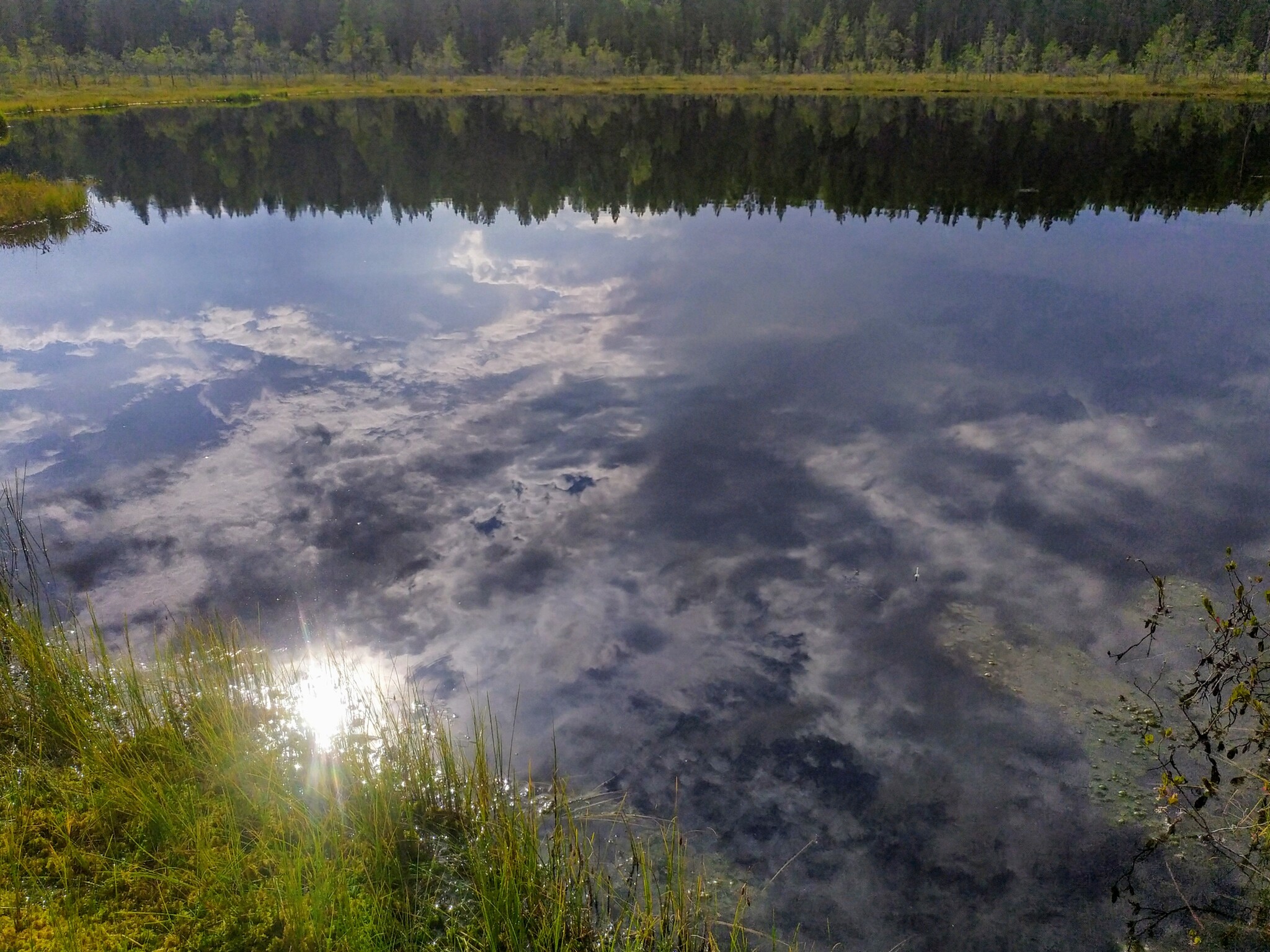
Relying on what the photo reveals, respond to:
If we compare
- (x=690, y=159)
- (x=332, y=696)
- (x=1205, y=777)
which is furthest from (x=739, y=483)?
(x=690, y=159)

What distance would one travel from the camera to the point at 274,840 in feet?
20.4

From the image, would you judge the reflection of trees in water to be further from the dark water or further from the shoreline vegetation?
the shoreline vegetation

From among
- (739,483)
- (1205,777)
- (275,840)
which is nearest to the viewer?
(275,840)

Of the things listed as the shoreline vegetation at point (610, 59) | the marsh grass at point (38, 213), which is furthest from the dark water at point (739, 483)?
the shoreline vegetation at point (610, 59)

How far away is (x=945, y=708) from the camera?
28.7 ft

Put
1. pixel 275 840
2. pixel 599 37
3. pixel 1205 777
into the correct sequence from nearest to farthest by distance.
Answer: pixel 275 840, pixel 1205 777, pixel 599 37

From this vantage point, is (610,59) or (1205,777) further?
(610,59)

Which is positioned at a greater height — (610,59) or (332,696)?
(610,59)

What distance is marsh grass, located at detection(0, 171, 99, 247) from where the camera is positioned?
30.7m

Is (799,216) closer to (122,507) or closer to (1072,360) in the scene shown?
(1072,360)

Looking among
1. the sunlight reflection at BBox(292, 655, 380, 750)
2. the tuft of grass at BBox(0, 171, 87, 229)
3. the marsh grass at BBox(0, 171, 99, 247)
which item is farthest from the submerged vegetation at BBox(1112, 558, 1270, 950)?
the tuft of grass at BBox(0, 171, 87, 229)

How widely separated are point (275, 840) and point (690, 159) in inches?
1891

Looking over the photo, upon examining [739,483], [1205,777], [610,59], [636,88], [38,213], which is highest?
[610,59]

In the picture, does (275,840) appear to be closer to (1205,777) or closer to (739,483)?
(1205,777)
